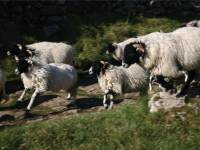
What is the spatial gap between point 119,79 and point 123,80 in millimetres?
149

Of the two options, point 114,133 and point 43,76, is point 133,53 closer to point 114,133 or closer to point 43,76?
point 114,133

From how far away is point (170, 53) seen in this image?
1311 centimetres

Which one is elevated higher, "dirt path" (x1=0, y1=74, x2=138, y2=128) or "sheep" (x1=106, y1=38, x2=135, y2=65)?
"sheep" (x1=106, y1=38, x2=135, y2=65)

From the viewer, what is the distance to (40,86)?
17375 millimetres

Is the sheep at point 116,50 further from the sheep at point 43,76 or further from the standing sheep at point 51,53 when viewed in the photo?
the sheep at point 43,76

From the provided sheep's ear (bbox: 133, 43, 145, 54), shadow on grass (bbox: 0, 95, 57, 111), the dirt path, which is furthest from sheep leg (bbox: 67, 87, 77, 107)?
sheep's ear (bbox: 133, 43, 145, 54)

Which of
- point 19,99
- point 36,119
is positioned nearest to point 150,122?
point 36,119

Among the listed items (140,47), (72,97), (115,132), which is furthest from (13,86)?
(115,132)

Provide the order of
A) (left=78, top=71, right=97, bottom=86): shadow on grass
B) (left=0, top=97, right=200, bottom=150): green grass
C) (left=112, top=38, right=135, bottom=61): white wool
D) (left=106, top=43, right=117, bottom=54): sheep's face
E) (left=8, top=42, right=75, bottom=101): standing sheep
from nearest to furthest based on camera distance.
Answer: (left=0, top=97, right=200, bottom=150): green grass
(left=8, top=42, right=75, bottom=101): standing sheep
(left=78, top=71, right=97, bottom=86): shadow on grass
(left=112, top=38, right=135, bottom=61): white wool
(left=106, top=43, right=117, bottom=54): sheep's face

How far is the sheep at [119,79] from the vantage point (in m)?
17.5

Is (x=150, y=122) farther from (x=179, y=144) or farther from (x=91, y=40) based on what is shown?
(x=91, y=40)

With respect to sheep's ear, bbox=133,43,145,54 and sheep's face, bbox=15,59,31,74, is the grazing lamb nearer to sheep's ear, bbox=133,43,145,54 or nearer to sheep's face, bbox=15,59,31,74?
sheep's face, bbox=15,59,31,74

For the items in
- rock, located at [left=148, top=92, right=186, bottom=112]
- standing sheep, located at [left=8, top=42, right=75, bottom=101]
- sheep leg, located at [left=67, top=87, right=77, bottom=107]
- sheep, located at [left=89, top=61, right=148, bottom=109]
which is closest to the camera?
rock, located at [left=148, top=92, right=186, bottom=112]

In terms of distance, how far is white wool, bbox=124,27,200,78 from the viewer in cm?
1312
